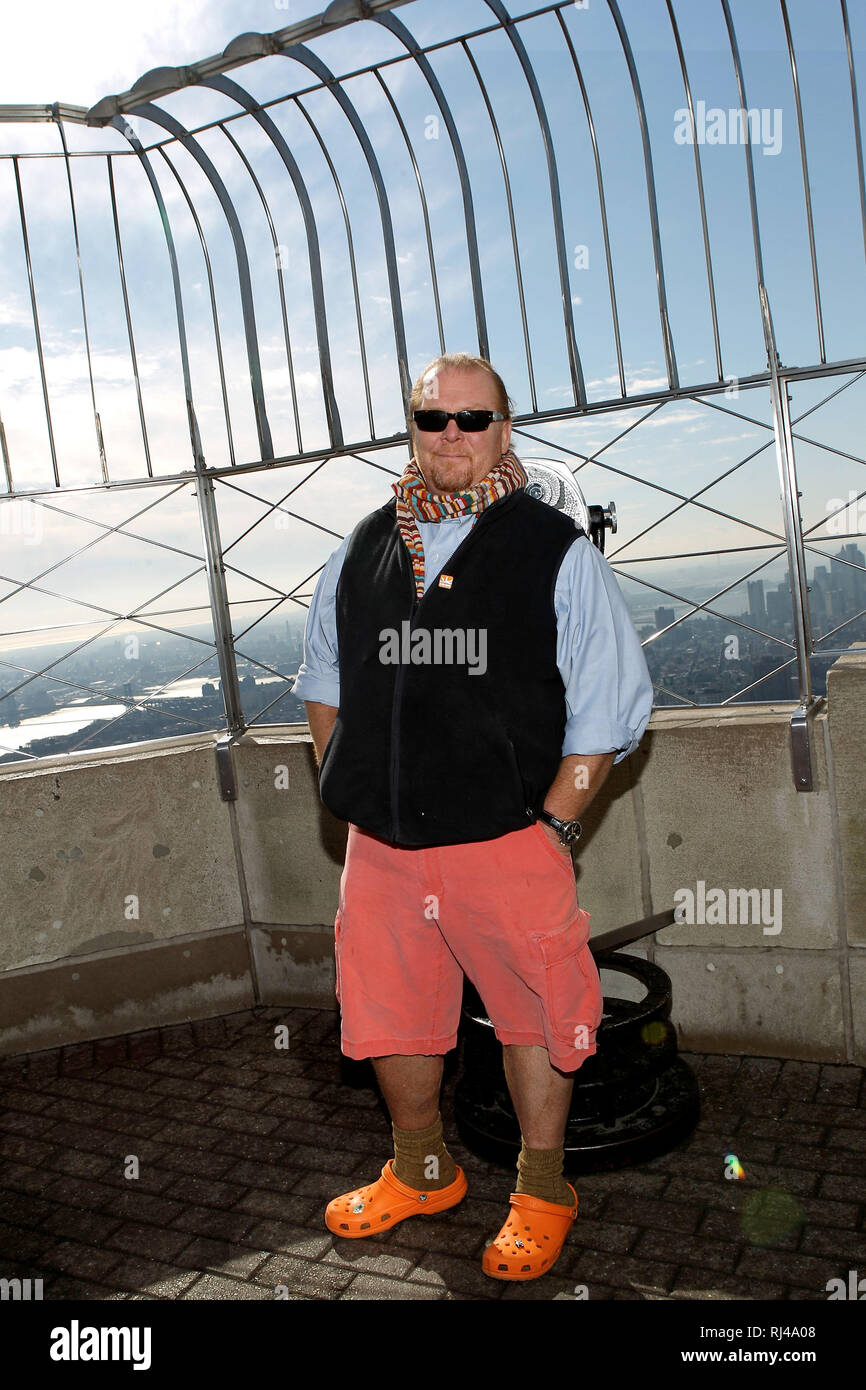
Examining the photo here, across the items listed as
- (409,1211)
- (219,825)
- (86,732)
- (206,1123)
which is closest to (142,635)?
(86,732)

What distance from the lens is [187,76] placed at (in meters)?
4.61

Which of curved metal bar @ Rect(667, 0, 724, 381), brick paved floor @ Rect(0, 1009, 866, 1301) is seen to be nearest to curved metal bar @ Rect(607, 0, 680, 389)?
curved metal bar @ Rect(667, 0, 724, 381)

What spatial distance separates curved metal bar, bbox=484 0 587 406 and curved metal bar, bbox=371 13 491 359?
1.09 feet

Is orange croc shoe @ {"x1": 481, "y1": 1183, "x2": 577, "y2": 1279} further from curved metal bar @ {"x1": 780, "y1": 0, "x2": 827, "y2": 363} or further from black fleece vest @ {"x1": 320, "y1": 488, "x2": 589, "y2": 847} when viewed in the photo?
curved metal bar @ {"x1": 780, "y1": 0, "x2": 827, "y2": 363}

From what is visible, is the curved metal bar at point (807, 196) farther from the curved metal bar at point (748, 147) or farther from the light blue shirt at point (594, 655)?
the light blue shirt at point (594, 655)

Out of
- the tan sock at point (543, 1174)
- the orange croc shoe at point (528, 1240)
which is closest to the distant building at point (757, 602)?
the tan sock at point (543, 1174)

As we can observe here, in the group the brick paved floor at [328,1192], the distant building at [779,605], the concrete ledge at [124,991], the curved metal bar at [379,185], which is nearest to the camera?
the brick paved floor at [328,1192]

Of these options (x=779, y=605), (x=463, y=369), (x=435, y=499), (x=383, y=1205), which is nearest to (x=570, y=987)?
(x=383, y=1205)

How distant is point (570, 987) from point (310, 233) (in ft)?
Result: 11.7

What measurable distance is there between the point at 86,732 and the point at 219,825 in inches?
31.0

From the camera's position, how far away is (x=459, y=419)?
293 centimetres

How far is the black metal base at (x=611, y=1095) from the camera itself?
3.47m

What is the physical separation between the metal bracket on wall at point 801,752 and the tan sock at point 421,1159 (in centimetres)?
184

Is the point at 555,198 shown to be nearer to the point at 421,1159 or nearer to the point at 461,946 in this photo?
the point at 461,946
